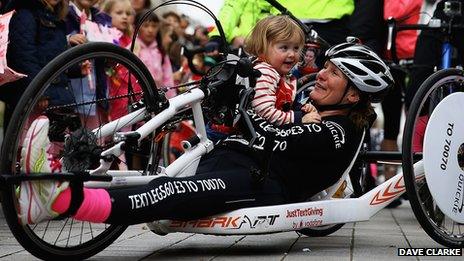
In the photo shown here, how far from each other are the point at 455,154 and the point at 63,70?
2.06m

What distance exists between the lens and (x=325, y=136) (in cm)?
565

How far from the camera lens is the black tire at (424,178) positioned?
5.54 meters

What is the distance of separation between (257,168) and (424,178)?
0.86 meters

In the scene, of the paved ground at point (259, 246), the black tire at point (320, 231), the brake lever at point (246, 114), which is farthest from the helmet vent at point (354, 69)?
the black tire at point (320, 231)

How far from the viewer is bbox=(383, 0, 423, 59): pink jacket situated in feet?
29.7

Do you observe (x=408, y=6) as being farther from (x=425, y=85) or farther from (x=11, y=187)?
(x=11, y=187)

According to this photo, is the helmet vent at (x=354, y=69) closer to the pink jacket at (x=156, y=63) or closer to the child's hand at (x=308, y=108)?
the child's hand at (x=308, y=108)

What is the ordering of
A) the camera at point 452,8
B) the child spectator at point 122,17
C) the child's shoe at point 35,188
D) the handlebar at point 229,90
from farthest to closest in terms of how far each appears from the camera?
the child spectator at point 122,17 < the camera at point 452,8 < the handlebar at point 229,90 < the child's shoe at point 35,188

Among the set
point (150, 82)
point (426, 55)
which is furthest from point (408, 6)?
point (150, 82)

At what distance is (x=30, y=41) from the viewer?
7.82 m

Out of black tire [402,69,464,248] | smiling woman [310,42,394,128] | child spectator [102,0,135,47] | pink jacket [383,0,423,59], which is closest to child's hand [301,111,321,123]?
smiling woman [310,42,394,128]

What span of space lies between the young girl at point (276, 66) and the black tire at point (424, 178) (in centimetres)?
47

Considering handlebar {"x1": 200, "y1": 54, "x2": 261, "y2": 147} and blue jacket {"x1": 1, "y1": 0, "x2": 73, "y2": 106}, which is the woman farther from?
blue jacket {"x1": 1, "y1": 0, "x2": 73, "y2": 106}

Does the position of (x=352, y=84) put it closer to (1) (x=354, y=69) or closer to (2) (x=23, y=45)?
(1) (x=354, y=69)
